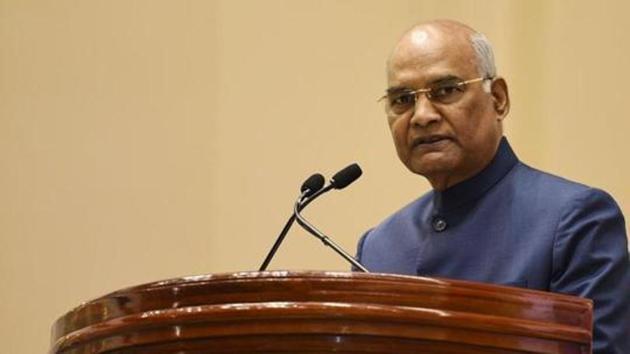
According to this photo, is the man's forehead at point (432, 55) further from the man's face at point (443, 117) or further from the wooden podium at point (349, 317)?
the wooden podium at point (349, 317)

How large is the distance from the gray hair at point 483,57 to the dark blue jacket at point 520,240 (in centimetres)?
17

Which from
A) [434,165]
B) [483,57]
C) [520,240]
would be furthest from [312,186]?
[483,57]

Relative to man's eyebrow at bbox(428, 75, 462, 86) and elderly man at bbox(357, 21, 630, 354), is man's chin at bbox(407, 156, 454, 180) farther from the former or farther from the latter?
man's eyebrow at bbox(428, 75, 462, 86)

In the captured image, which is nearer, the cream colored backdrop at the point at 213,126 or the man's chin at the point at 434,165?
the man's chin at the point at 434,165

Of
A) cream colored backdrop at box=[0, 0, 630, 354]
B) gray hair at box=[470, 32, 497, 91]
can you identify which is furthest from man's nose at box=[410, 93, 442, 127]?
cream colored backdrop at box=[0, 0, 630, 354]

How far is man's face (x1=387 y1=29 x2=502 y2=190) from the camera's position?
294 centimetres

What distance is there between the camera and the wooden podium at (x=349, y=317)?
Result: 66.0 inches

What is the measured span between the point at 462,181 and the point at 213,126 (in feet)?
5.92

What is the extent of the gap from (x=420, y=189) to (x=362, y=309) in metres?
3.11

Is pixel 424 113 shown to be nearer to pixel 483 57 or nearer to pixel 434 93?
pixel 434 93

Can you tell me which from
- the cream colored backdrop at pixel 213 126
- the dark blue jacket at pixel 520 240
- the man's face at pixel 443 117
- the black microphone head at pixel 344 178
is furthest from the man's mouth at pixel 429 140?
the cream colored backdrop at pixel 213 126

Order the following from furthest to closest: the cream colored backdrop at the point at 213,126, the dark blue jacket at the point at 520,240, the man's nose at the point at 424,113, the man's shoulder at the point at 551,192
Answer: the cream colored backdrop at the point at 213,126 → the man's nose at the point at 424,113 → the man's shoulder at the point at 551,192 → the dark blue jacket at the point at 520,240

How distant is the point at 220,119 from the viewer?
465 cm

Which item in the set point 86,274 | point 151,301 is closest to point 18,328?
point 86,274
